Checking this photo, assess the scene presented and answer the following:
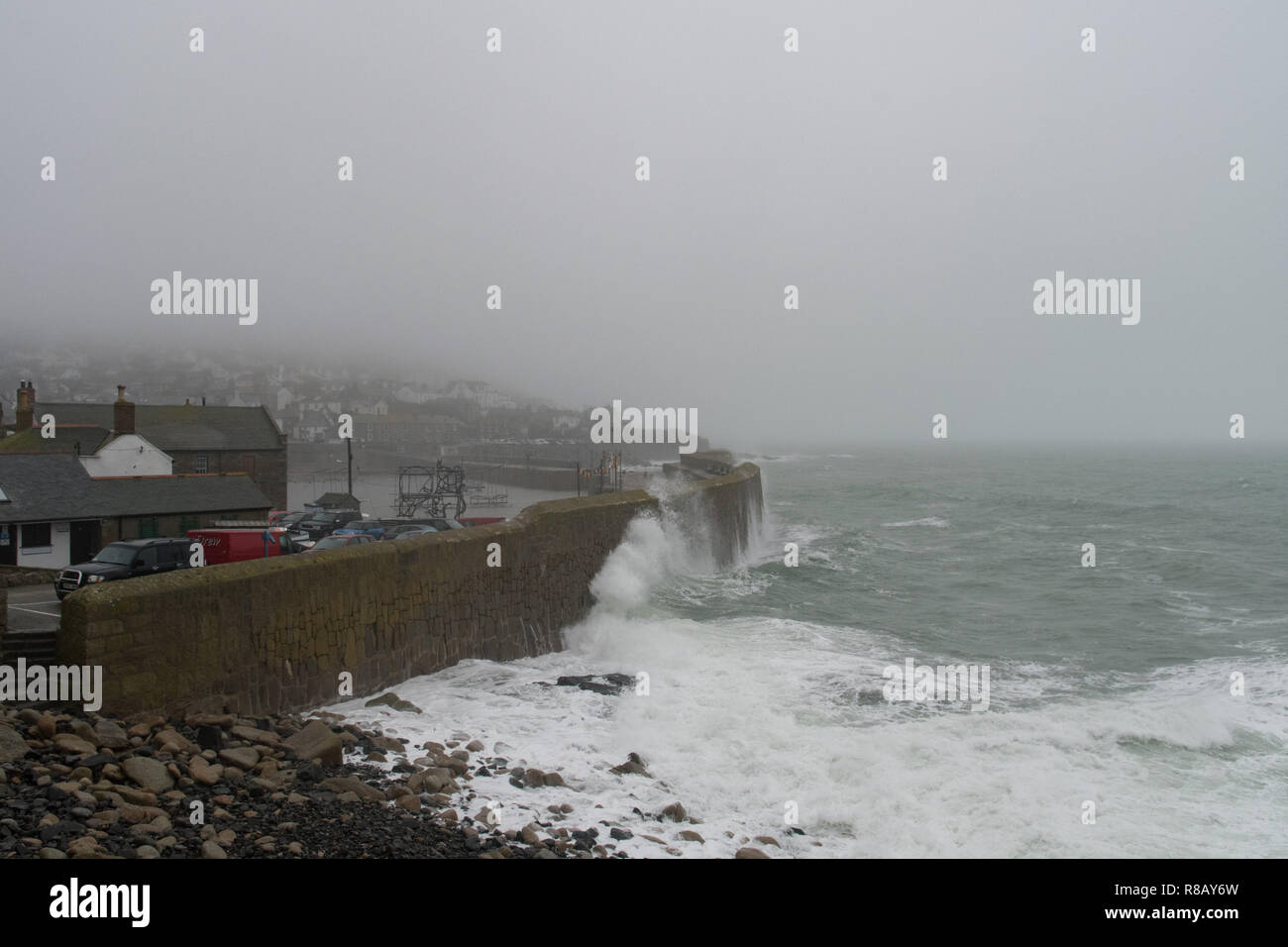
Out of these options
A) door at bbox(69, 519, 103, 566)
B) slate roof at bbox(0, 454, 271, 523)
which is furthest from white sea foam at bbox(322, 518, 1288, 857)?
slate roof at bbox(0, 454, 271, 523)

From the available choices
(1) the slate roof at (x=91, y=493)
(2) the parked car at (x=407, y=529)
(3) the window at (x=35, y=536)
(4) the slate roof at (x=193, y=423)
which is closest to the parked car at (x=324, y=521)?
(1) the slate roof at (x=91, y=493)

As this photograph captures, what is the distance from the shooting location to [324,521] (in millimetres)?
30750

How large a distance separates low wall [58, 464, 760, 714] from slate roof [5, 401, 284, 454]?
2863 centimetres

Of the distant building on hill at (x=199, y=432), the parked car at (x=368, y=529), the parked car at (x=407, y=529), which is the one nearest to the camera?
the parked car at (x=407, y=529)

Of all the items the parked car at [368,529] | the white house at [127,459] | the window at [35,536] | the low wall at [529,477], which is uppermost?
the white house at [127,459]

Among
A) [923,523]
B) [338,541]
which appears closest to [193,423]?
[338,541]

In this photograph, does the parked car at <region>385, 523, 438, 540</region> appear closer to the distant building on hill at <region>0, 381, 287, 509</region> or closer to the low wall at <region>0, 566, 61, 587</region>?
the low wall at <region>0, 566, 61, 587</region>

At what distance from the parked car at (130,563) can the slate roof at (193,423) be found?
87.6 feet

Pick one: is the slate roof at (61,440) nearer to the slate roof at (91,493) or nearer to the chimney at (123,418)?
the chimney at (123,418)

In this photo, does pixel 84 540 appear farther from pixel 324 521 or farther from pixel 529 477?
pixel 529 477

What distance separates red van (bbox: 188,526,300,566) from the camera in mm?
18078

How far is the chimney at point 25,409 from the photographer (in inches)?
1484
